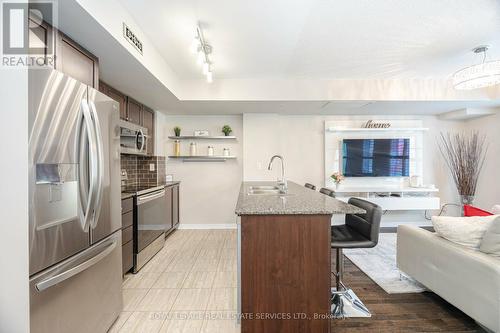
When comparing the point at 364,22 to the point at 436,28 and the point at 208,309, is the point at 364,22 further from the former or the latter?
the point at 208,309

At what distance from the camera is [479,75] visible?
235 centimetres

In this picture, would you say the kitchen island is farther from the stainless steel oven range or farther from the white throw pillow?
the stainless steel oven range

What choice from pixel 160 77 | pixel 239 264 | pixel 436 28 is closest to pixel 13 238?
pixel 239 264

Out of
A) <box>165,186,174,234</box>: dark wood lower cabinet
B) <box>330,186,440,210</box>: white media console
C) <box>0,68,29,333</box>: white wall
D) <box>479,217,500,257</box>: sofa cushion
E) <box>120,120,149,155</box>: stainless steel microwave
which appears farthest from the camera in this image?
<box>330,186,440,210</box>: white media console

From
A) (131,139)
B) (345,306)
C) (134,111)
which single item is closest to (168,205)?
(131,139)

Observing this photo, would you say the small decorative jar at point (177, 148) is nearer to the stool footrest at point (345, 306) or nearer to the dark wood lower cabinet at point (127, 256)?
the dark wood lower cabinet at point (127, 256)

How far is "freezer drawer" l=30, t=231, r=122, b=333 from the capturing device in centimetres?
111

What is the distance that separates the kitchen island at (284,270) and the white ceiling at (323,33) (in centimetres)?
165

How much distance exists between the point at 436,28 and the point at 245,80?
2.24 m

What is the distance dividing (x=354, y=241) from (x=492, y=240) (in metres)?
0.90

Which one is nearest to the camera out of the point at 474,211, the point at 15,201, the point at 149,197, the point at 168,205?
the point at 15,201

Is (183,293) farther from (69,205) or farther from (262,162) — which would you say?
(262,162)

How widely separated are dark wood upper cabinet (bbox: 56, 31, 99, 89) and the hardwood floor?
273cm

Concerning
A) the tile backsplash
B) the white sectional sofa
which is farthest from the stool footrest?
the tile backsplash
